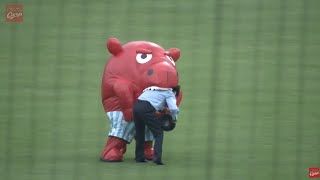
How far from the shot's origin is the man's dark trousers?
513cm

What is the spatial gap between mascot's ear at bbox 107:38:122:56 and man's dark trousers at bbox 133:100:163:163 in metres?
0.48

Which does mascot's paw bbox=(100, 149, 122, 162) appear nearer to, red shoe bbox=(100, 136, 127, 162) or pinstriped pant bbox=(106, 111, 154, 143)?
red shoe bbox=(100, 136, 127, 162)

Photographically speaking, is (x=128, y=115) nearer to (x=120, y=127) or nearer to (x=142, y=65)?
(x=120, y=127)

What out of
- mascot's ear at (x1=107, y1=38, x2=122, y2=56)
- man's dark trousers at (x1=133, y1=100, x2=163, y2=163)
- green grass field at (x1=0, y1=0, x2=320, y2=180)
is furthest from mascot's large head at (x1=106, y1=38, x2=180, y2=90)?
green grass field at (x1=0, y1=0, x2=320, y2=180)

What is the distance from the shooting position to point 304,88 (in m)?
5.55

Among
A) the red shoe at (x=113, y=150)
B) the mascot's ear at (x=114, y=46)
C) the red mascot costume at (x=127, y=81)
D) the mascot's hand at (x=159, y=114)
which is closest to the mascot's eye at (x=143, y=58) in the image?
the red mascot costume at (x=127, y=81)

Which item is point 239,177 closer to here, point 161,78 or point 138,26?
point 161,78

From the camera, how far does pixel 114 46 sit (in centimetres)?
539

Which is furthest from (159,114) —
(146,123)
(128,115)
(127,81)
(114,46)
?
(114,46)

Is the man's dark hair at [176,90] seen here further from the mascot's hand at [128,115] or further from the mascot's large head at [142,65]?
the mascot's hand at [128,115]

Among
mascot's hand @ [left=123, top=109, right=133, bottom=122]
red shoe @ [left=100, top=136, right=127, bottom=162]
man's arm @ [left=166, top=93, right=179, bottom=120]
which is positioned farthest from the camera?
red shoe @ [left=100, top=136, right=127, bottom=162]

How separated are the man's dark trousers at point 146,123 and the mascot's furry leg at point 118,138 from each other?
10 centimetres

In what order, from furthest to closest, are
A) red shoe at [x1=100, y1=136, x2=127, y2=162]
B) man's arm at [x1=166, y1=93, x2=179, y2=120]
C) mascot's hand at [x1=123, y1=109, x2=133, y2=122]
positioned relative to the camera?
red shoe at [x1=100, y1=136, x2=127, y2=162]
mascot's hand at [x1=123, y1=109, x2=133, y2=122]
man's arm at [x1=166, y1=93, x2=179, y2=120]

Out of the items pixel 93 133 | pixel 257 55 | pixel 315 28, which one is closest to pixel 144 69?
pixel 93 133
